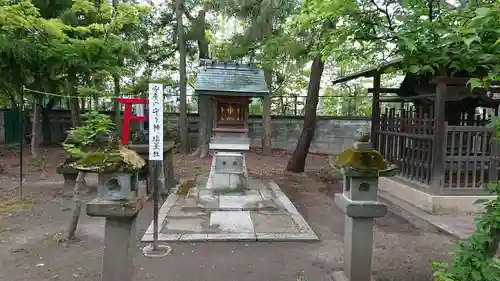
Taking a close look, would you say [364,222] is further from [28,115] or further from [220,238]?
[28,115]

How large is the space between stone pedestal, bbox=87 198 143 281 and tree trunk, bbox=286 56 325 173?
8068 millimetres

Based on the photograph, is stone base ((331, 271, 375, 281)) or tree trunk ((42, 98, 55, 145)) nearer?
stone base ((331, 271, 375, 281))

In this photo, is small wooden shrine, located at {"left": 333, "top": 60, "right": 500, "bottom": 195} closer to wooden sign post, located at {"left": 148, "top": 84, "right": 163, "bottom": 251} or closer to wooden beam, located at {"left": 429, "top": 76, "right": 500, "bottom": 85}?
wooden beam, located at {"left": 429, "top": 76, "right": 500, "bottom": 85}

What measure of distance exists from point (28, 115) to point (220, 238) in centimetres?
1439

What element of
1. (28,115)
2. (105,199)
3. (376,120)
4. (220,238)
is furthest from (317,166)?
(28,115)

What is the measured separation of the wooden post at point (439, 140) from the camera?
268 inches

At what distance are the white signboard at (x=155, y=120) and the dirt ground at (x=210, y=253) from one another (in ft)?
4.25

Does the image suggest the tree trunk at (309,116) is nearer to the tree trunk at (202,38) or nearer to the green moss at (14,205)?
the tree trunk at (202,38)

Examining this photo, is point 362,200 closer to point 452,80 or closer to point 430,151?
point 430,151

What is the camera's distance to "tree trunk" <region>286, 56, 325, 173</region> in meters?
10.7

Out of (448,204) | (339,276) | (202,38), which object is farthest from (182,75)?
(339,276)

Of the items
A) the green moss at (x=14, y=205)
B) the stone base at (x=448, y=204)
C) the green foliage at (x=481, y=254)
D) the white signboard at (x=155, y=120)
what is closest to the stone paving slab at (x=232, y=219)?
the white signboard at (x=155, y=120)

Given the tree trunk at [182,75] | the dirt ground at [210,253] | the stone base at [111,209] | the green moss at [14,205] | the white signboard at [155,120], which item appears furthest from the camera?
the tree trunk at [182,75]

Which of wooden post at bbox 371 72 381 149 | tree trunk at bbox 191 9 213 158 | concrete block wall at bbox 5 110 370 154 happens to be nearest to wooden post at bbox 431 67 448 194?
wooden post at bbox 371 72 381 149
